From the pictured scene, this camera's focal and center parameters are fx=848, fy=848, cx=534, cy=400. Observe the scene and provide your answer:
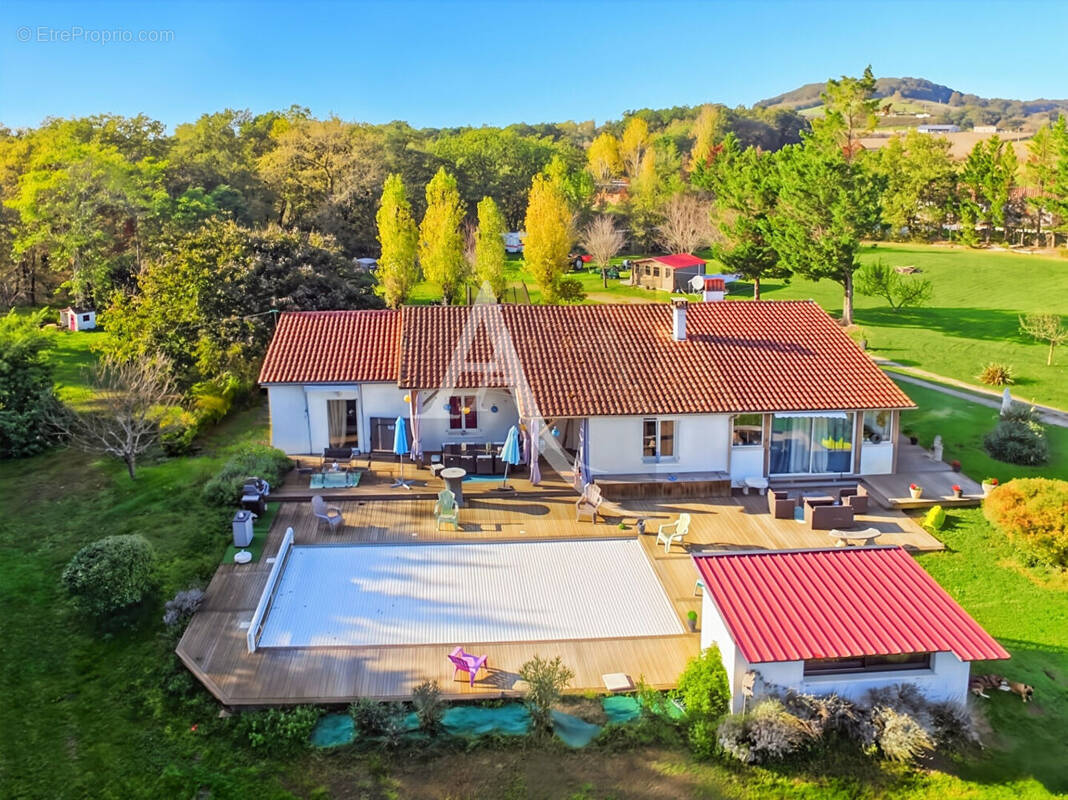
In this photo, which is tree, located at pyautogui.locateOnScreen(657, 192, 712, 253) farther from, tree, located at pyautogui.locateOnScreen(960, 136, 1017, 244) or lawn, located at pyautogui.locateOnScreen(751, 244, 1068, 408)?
tree, located at pyautogui.locateOnScreen(960, 136, 1017, 244)

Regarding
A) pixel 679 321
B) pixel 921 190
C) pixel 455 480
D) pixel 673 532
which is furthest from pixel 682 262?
pixel 673 532

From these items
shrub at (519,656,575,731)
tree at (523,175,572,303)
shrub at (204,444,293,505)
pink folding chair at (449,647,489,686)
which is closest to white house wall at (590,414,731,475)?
shrub at (204,444,293,505)

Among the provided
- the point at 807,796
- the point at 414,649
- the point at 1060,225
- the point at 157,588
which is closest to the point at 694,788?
the point at 807,796

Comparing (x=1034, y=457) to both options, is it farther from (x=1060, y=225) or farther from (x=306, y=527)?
(x=1060, y=225)

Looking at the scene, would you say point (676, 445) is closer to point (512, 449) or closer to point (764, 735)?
point (512, 449)

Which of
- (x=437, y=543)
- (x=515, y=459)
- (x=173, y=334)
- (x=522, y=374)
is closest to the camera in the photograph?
(x=437, y=543)

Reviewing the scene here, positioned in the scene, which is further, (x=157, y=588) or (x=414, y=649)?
(x=157, y=588)
